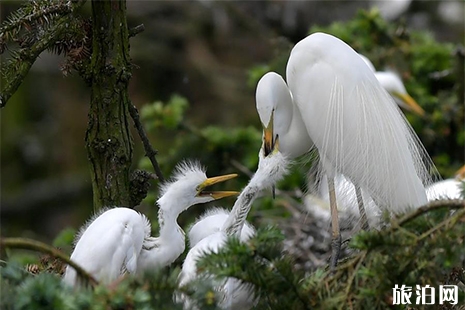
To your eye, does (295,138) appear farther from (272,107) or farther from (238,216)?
(238,216)

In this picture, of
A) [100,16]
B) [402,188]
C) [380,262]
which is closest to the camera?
[380,262]

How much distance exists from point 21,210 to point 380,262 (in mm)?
6348

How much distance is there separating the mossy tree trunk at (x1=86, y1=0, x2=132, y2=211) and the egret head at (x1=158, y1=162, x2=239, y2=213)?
216 millimetres

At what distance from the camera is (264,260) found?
58.8 inches

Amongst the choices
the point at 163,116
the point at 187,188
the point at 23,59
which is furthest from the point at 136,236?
the point at 163,116

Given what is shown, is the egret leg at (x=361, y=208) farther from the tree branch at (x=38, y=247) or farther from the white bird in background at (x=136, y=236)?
the tree branch at (x=38, y=247)

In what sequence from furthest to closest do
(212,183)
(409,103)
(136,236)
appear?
(409,103), (212,183), (136,236)

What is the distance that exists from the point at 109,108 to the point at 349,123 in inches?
34.9

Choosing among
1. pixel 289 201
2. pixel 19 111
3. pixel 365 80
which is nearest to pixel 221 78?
pixel 19 111

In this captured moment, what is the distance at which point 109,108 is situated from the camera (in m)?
1.99

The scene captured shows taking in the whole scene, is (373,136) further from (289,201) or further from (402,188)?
(289,201)

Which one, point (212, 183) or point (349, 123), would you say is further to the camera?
point (349, 123)

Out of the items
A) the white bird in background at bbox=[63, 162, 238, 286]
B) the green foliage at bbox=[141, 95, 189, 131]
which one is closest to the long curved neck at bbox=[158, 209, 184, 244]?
the white bird in background at bbox=[63, 162, 238, 286]

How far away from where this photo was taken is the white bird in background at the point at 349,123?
2.52m
